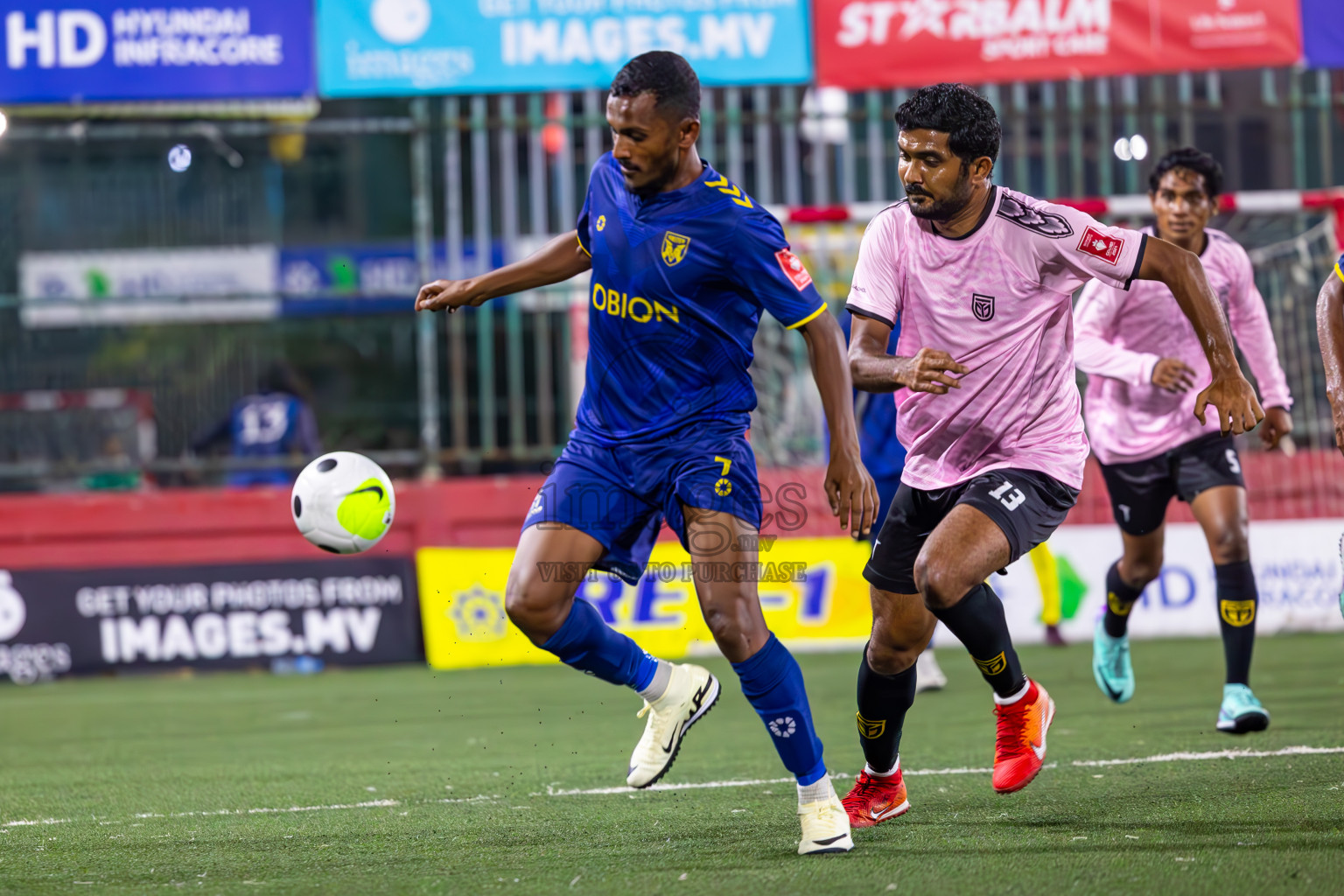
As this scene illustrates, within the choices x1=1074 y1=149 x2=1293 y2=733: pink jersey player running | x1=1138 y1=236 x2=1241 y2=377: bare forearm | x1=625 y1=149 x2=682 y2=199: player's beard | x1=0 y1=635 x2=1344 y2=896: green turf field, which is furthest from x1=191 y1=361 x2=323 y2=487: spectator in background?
x1=1138 y1=236 x2=1241 y2=377: bare forearm

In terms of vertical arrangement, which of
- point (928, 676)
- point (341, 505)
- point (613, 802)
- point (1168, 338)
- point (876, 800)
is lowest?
point (928, 676)

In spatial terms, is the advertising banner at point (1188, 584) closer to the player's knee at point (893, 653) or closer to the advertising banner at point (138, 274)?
the player's knee at point (893, 653)

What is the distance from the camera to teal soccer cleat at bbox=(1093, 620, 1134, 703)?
7.24m

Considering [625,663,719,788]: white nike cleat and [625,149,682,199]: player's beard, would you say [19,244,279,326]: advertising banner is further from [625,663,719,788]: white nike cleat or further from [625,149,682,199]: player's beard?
[625,149,682,199]: player's beard

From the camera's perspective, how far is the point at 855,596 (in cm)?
1111

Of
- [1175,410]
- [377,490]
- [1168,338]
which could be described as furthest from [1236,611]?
[377,490]

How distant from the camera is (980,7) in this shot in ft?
37.0

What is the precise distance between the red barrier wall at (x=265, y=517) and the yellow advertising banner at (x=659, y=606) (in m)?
0.26

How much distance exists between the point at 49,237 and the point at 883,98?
12.2 m

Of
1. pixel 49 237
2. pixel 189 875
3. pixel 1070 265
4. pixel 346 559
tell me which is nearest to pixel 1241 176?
pixel 346 559

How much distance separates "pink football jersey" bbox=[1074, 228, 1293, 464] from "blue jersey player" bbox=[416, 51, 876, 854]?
8.86ft

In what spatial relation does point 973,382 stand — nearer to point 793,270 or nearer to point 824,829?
point 793,270

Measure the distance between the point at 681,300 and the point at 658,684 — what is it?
127 centimetres

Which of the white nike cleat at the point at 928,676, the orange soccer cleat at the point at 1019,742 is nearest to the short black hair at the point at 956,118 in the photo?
the orange soccer cleat at the point at 1019,742
